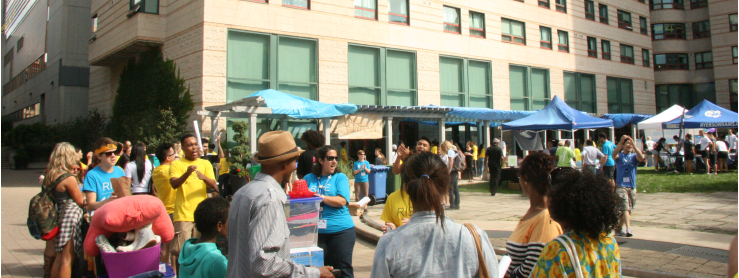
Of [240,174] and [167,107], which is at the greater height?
[167,107]

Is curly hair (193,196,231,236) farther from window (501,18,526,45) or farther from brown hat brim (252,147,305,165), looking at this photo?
window (501,18,526,45)

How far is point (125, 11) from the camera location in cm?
2008

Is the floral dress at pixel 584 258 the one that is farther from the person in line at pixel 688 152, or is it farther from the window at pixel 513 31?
the window at pixel 513 31

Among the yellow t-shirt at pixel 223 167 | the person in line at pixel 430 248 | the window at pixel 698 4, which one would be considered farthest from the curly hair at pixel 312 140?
the window at pixel 698 4

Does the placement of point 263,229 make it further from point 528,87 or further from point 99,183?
point 528,87

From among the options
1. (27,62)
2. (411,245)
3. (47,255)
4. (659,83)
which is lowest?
(47,255)

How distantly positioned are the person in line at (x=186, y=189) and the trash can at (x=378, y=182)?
24.1 ft

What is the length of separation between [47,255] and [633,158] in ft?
29.8

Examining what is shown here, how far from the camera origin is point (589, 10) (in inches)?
1190

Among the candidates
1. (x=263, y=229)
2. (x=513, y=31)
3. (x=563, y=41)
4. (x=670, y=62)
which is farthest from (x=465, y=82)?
(x=670, y=62)

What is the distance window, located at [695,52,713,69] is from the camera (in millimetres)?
38156

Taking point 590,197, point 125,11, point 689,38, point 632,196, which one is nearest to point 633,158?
point 632,196

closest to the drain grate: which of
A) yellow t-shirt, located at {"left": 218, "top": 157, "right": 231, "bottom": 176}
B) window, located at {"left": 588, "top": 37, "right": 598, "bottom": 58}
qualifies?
yellow t-shirt, located at {"left": 218, "top": 157, "right": 231, "bottom": 176}

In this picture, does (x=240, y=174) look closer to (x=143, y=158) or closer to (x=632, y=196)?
(x=143, y=158)
